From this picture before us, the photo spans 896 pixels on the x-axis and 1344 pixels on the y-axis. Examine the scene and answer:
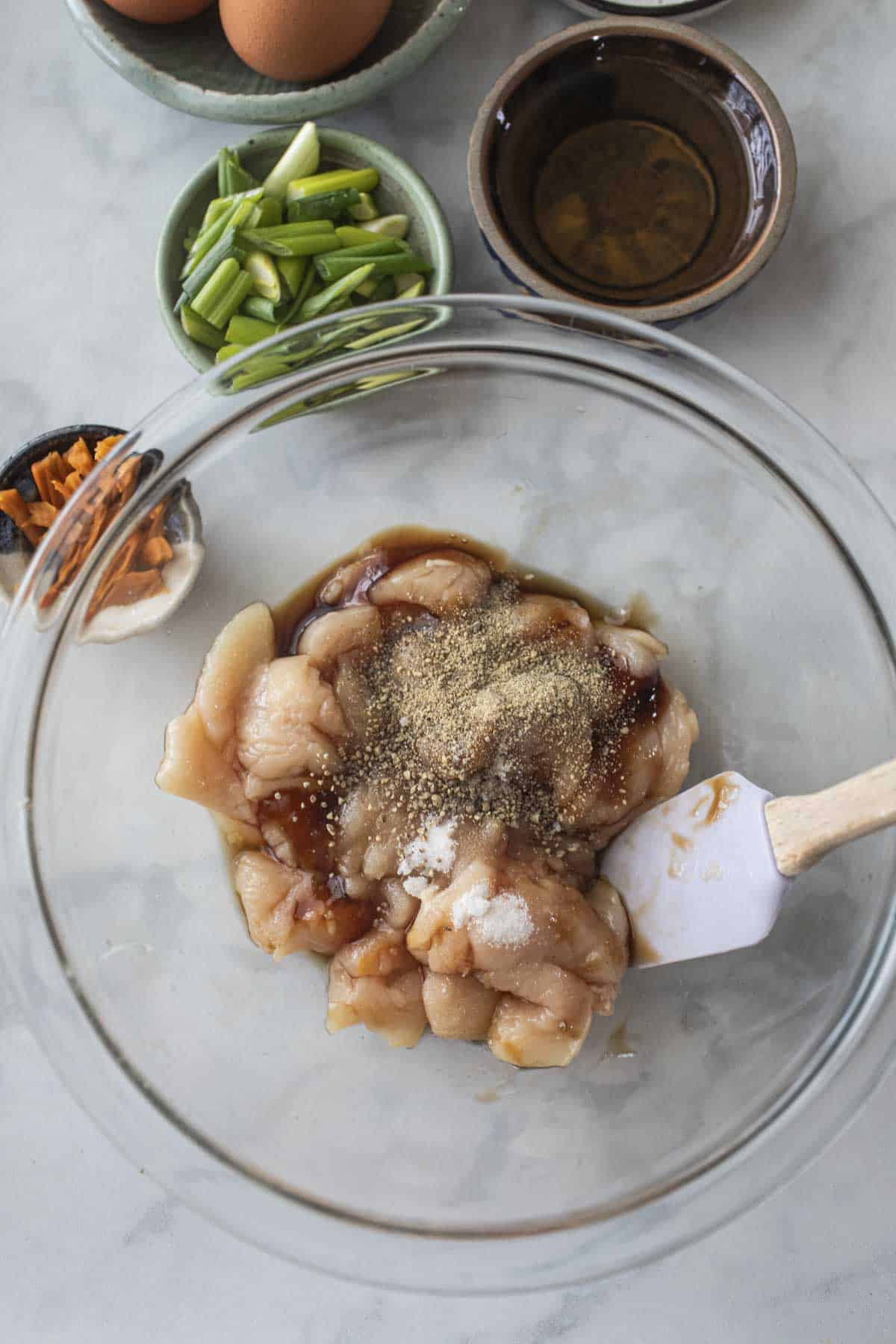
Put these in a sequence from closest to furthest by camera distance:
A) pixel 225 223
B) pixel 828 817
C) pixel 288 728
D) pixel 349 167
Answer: pixel 828 817
pixel 288 728
pixel 225 223
pixel 349 167

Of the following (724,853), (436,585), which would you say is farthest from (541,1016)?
(436,585)

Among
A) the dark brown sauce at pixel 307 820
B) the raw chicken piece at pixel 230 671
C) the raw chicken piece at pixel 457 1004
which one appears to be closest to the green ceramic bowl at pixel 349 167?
the raw chicken piece at pixel 230 671

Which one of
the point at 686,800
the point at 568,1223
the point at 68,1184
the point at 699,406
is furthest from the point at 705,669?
the point at 68,1184

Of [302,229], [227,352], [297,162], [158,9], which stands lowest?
[227,352]

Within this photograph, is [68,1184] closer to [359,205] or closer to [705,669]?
[705,669]

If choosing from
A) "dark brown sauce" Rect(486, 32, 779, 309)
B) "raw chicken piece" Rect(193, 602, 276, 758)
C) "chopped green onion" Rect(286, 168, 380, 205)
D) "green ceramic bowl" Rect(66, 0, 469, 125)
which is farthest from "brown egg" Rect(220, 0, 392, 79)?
"raw chicken piece" Rect(193, 602, 276, 758)

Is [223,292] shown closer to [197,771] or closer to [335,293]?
[335,293]

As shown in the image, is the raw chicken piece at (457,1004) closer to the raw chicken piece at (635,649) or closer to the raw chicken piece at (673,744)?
the raw chicken piece at (673,744)
